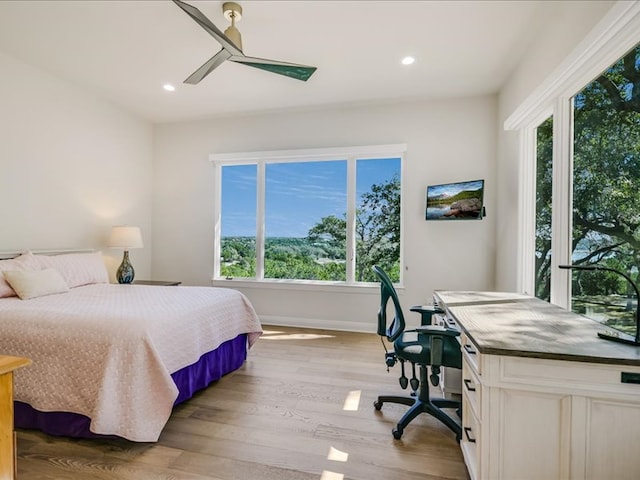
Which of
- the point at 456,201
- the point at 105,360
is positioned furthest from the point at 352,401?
the point at 456,201

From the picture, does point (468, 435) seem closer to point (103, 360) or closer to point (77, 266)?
point (103, 360)

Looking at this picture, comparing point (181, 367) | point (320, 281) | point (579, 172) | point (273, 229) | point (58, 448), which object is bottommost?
point (58, 448)

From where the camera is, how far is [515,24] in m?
2.61

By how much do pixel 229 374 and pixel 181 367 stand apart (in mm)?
853

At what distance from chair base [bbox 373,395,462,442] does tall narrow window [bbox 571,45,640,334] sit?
104cm

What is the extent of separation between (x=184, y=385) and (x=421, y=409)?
5.39ft

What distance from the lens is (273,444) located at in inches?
77.2

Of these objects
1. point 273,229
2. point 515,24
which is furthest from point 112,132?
point 515,24

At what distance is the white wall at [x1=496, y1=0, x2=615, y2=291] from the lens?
2.05 meters

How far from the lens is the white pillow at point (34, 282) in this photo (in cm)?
270

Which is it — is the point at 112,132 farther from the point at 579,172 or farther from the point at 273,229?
the point at 579,172

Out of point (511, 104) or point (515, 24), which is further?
point (511, 104)

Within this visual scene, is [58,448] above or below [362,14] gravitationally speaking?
below

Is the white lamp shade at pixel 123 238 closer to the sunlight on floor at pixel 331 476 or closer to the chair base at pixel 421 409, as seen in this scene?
the chair base at pixel 421 409
